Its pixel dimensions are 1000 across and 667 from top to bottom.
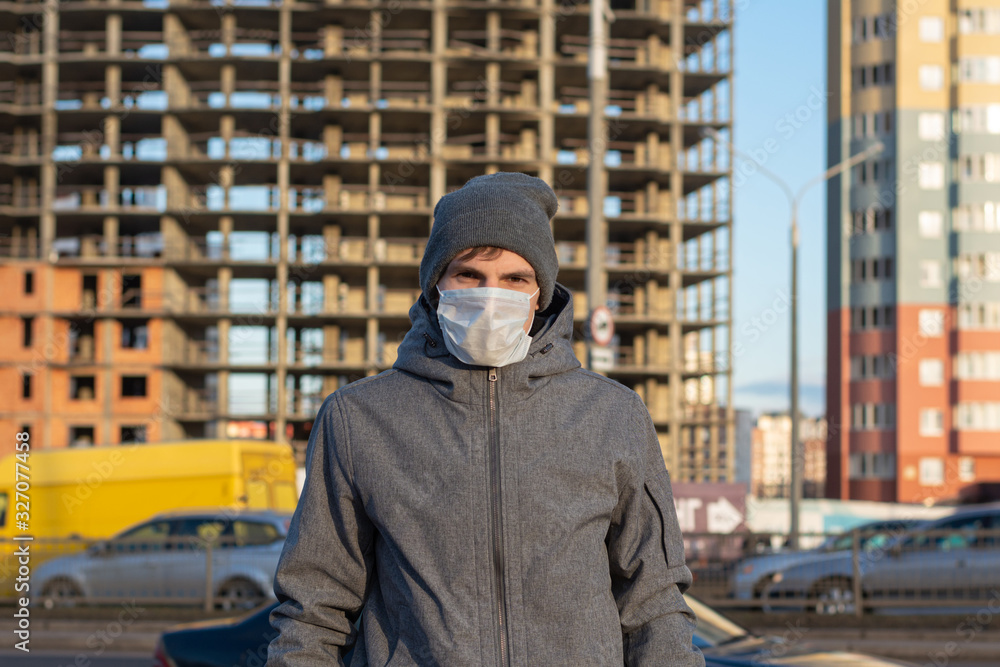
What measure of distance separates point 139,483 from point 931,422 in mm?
48380

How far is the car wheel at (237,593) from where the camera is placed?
45.4 feet

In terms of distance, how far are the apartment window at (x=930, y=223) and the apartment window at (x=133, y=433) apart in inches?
1679

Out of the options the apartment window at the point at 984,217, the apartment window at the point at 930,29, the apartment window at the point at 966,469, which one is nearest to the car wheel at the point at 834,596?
the apartment window at the point at 966,469

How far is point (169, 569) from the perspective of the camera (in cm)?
1405

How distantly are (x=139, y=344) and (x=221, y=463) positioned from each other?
3608 centimetres

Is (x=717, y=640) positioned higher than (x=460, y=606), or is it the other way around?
(x=460, y=606)

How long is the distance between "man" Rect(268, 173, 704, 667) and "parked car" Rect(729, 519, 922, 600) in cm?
1207

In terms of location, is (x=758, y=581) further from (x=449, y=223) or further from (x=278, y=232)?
(x=278, y=232)

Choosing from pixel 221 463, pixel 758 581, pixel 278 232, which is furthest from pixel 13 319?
pixel 758 581

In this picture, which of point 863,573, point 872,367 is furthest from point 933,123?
point 863,573

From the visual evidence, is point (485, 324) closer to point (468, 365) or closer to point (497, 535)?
point (468, 365)

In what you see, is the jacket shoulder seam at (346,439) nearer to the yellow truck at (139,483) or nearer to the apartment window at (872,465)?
the yellow truck at (139,483)

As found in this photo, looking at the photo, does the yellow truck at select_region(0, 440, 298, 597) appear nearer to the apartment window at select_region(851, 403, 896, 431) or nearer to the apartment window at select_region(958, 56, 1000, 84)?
the apartment window at select_region(851, 403, 896, 431)

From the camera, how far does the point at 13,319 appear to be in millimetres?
53375
